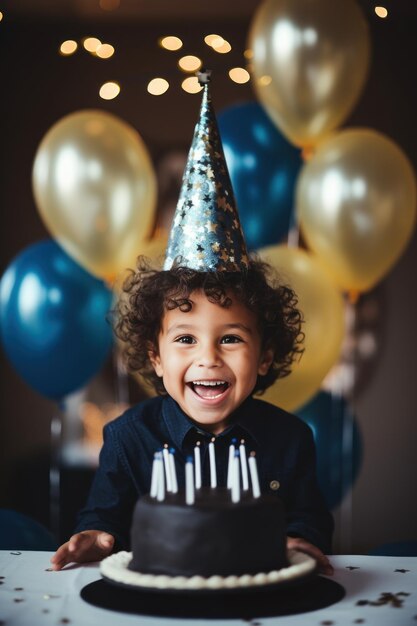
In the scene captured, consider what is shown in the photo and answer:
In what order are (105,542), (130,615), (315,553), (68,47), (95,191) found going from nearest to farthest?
(130,615), (315,553), (105,542), (95,191), (68,47)

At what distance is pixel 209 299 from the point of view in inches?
56.1

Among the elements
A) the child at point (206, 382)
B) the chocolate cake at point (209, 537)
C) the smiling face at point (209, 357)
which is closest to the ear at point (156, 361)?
the child at point (206, 382)

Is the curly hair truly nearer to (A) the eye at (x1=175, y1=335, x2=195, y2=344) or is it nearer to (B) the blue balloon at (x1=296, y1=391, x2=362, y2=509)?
(A) the eye at (x1=175, y1=335, x2=195, y2=344)

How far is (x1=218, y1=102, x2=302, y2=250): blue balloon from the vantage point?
253 centimetres

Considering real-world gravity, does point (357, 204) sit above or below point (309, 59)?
below

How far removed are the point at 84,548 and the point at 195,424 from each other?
32 cm

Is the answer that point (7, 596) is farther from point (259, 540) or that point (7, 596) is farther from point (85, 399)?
point (85, 399)

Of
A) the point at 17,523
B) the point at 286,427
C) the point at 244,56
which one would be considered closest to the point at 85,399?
the point at 17,523

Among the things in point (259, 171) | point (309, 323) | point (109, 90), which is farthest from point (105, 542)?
point (109, 90)

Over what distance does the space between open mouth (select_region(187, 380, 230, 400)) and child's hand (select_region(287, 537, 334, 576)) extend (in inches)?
10.6

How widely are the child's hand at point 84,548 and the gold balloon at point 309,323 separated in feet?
3.36

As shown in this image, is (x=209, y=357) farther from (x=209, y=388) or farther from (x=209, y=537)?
(x=209, y=537)

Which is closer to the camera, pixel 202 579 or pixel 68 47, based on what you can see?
pixel 202 579

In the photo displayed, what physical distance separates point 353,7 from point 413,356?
62.3 inches
